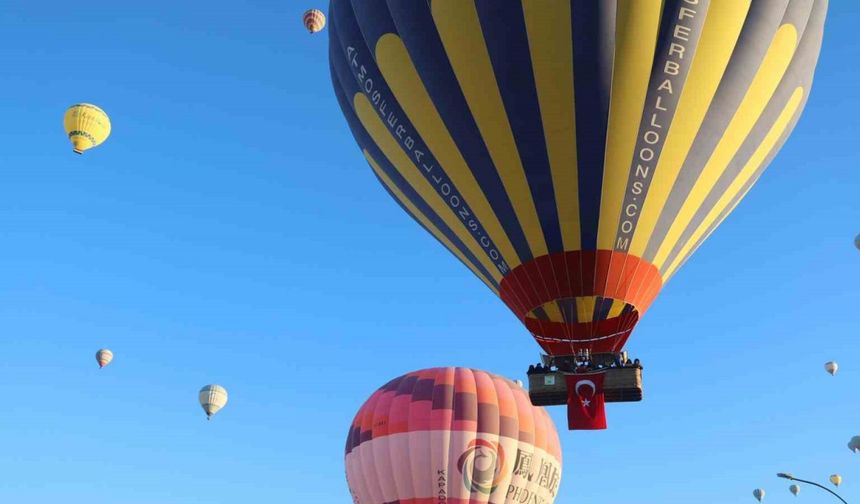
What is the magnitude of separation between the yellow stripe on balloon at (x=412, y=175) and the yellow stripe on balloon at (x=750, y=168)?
3552 millimetres

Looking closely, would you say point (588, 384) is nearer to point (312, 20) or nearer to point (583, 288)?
point (583, 288)

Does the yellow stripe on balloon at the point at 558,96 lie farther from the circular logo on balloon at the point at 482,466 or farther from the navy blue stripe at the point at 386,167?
the circular logo on balloon at the point at 482,466

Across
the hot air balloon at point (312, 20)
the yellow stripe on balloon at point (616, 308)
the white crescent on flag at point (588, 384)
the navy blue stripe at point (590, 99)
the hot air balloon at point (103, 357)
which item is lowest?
the white crescent on flag at point (588, 384)

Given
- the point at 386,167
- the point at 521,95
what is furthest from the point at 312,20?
the point at 521,95

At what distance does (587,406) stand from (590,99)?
513cm

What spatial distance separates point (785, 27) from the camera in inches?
640

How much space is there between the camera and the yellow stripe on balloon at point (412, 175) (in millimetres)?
16828

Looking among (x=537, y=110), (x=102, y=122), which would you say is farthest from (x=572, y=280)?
(x=102, y=122)

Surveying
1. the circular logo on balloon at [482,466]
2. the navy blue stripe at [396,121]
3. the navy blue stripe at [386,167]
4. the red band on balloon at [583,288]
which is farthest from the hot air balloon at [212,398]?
the red band on balloon at [583,288]

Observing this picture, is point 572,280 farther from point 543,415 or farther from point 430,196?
point 543,415

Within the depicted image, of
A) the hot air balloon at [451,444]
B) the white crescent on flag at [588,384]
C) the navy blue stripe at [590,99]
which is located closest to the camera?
the navy blue stripe at [590,99]

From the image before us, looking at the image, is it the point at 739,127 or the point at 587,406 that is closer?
the point at 587,406

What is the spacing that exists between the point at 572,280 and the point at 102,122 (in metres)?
23.7

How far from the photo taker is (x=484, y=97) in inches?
610
